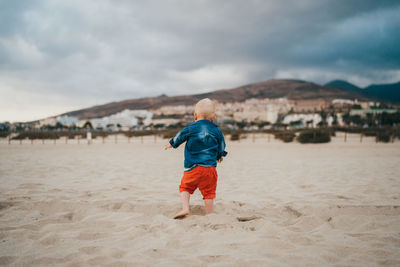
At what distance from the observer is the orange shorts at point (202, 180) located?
2736 millimetres

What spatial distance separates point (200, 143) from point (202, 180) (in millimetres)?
408

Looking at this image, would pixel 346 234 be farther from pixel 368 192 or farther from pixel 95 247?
pixel 368 192

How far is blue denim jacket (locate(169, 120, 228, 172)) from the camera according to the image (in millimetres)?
2758

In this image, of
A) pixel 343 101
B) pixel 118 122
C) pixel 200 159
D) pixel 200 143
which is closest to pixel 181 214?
pixel 200 159

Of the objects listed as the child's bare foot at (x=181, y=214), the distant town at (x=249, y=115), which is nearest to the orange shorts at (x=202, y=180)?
the child's bare foot at (x=181, y=214)

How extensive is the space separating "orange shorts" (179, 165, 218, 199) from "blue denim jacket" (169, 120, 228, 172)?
5cm

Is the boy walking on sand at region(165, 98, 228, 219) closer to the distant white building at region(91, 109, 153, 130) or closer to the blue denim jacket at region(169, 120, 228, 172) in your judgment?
the blue denim jacket at region(169, 120, 228, 172)

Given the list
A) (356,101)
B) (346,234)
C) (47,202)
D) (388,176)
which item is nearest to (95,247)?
(47,202)

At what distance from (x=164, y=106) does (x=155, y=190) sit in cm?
16725

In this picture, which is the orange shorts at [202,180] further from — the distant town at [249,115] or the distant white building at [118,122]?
the distant white building at [118,122]

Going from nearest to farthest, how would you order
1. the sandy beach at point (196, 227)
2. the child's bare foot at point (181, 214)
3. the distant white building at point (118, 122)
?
the sandy beach at point (196, 227), the child's bare foot at point (181, 214), the distant white building at point (118, 122)

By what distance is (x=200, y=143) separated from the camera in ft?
9.09

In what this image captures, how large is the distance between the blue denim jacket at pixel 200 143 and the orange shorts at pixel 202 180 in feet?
0.18

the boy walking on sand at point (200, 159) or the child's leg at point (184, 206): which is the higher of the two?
the boy walking on sand at point (200, 159)
